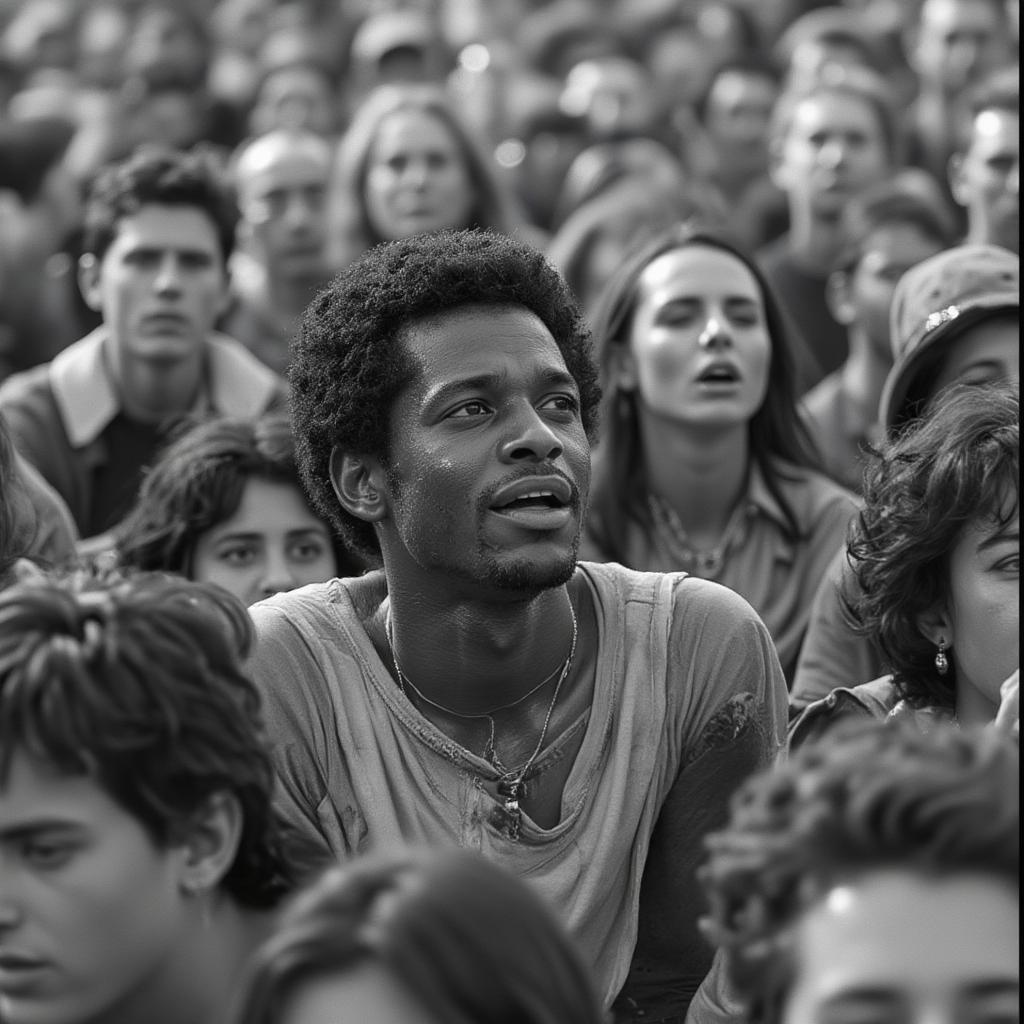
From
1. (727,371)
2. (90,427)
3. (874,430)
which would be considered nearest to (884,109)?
(874,430)

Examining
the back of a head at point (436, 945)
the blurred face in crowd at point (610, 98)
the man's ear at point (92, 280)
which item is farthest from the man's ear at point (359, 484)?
the blurred face in crowd at point (610, 98)

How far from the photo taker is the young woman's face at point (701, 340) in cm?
458

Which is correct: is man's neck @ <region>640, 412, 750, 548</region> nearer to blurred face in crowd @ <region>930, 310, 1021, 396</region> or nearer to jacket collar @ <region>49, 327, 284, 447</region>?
blurred face in crowd @ <region>930, 310, 1021, 396</region>

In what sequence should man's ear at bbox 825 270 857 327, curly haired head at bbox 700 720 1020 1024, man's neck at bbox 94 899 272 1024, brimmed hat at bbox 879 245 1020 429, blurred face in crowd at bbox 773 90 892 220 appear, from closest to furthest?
curly haired head at bbox 700 720 1020 1024 < man's neck at bbox 94 899 272 1024 < brimmed hat at bbox 879 245 1020 429 < man's ear at bbox 825 270 857 327 < blurred face in crowd at bbox 773 90 892 220

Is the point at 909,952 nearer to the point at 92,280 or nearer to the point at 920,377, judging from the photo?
the point at 920,377

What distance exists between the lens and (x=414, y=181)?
650cm

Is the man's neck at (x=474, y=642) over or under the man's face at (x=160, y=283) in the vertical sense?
under

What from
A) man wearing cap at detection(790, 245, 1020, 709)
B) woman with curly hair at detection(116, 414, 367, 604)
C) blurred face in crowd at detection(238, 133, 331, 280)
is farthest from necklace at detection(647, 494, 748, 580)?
blurred face in crowd at detection(238, 133, 331, 280)

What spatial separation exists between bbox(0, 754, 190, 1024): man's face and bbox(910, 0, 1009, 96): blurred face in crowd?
6.30 m

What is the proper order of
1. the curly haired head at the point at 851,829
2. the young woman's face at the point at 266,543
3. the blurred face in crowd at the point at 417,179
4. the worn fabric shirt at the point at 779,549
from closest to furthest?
the curly haired head at the point at 851,829, the young woman's face at the point at 266,543, the worn fabric shirt at the point at 779,549, the blurred face in crowd at the point at 417,179

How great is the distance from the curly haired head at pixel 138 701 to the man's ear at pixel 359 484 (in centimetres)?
83

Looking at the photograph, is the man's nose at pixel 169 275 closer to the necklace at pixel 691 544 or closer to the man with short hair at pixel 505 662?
the necklace at pixel 691 544

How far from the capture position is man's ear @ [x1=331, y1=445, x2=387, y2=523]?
3.11m

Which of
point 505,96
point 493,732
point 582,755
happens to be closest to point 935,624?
point 582,755
